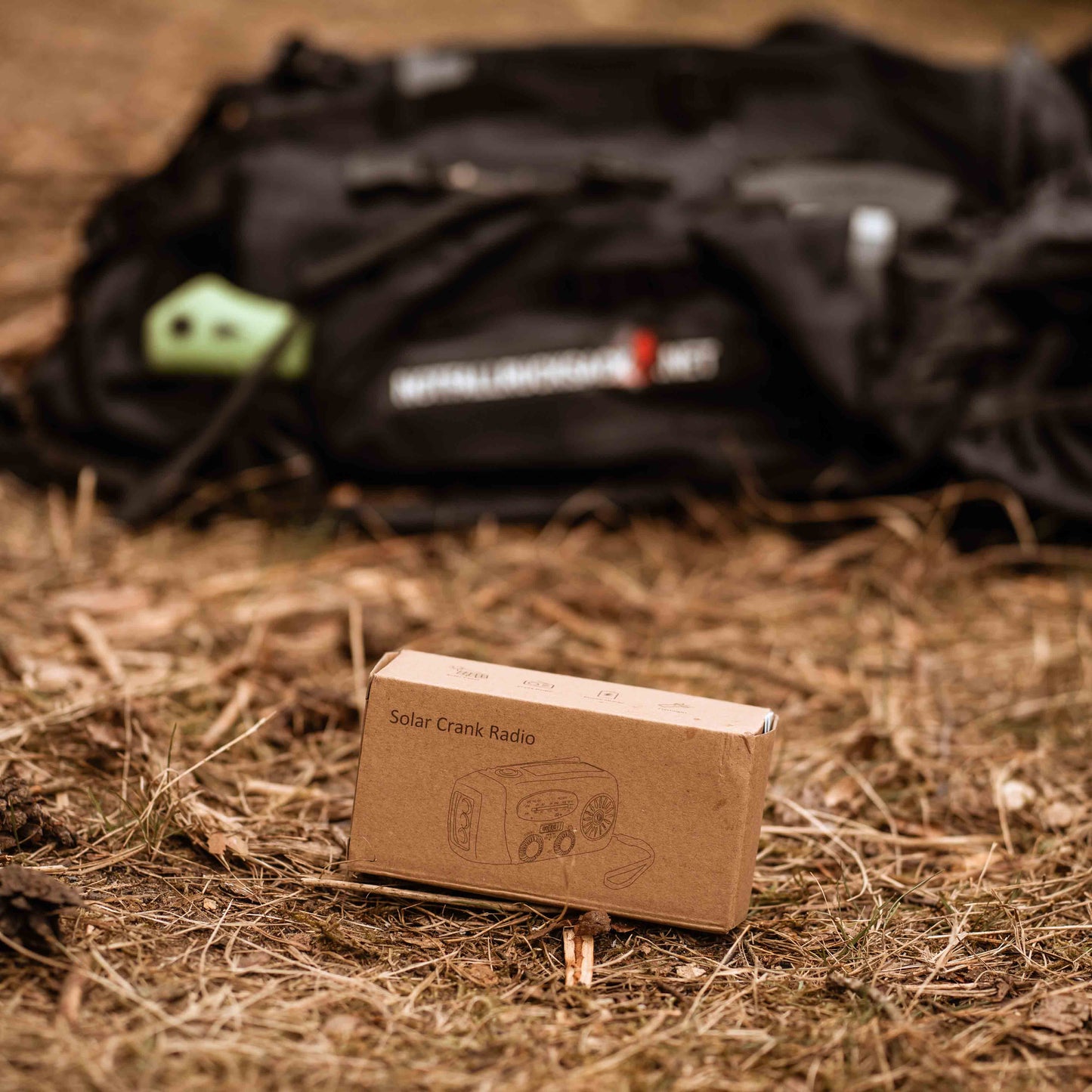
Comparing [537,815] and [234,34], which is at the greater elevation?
[537,815]

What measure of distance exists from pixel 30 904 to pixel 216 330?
1118mm

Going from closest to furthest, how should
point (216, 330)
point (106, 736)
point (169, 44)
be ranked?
point (106, 736) < point (216, 330) < point (169, 44)

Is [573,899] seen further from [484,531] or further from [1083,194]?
[1083,194]

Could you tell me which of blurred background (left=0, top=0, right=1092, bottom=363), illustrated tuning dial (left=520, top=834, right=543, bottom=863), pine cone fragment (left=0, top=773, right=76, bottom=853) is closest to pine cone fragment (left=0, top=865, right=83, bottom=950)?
pine cone fragment (left=0, top=773, right=76, bottom=853)

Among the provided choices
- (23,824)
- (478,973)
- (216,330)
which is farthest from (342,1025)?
(216,330)

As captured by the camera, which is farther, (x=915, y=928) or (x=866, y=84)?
(x=866, y=84)

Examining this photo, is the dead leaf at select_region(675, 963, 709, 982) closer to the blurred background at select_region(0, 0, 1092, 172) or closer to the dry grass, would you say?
the dry grass

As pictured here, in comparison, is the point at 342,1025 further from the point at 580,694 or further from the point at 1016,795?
the point at 1016,795

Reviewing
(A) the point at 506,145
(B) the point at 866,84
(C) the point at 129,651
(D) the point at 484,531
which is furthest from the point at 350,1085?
(B) the point at 866,84

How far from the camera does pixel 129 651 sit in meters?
1.41

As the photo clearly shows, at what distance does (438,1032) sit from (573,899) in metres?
0.17

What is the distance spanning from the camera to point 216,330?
5.92 ft

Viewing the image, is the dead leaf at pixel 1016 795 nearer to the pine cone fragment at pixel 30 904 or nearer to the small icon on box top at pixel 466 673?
the small icon on box top at pixel 466 673

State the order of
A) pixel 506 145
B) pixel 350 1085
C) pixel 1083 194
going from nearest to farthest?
pixel 350 1085 → pixel 1083 194 → pixel 506 145
